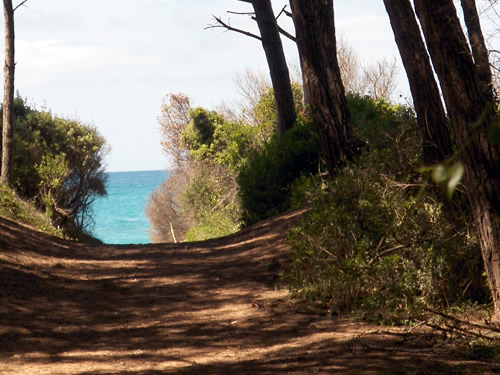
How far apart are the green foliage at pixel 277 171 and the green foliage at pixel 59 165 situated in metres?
5.42

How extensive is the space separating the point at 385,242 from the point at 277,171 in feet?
27.5

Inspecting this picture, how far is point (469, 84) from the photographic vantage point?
531cm

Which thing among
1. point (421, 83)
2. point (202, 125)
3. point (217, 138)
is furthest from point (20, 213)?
point (202, 125)

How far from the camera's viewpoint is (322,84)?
1056 centimetres

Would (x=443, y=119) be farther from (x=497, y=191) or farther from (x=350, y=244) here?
(x=497, y=191)

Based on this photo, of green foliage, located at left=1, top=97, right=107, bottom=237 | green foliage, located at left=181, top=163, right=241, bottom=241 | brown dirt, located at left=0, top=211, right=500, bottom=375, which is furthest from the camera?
green foliage, located at left=181, top=163, right=241, bottom=241

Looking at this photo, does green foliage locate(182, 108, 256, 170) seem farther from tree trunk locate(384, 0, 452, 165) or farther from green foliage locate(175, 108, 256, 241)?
tree trunk locate(384, 0, 452, 165)

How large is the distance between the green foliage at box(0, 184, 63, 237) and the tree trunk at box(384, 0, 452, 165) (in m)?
9.56

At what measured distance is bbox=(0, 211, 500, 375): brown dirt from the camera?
17.9 ft

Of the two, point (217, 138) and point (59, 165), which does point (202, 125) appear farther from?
point (59, 165)

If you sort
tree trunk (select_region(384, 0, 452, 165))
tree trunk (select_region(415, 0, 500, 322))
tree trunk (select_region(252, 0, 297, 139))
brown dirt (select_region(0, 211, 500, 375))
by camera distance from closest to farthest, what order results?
tree trunk (select_region(415, 0, 500, 322)) → brown dirt (select_region(0, 211, 500, 375)) → tree trunk (select_region(384, 0, 452, 165)) → tree trunk (select_region(252, 0, 297, 139))

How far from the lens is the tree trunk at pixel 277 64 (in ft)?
55.4

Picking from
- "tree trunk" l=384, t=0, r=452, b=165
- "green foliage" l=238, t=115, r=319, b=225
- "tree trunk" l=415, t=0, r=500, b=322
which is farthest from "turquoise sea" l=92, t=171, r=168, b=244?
"tree trunk" l=415, t=0, r=500, b=322

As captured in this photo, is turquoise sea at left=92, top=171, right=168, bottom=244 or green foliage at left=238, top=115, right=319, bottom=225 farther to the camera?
turquoise sea at left=92, top=171, right=168, bottom=244
